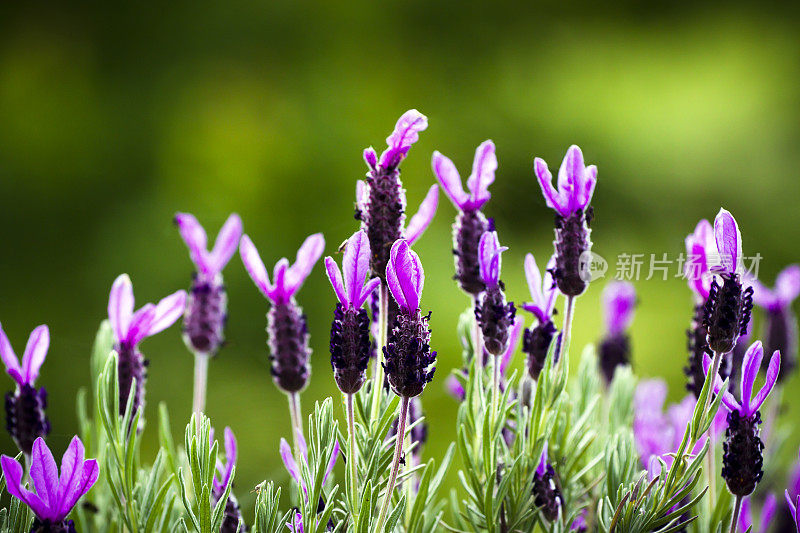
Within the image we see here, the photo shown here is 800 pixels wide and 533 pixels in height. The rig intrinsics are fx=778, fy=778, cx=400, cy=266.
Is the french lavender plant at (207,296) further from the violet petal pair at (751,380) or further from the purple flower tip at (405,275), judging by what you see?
the violet petal pair at (751,380)

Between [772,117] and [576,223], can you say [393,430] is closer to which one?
[576,223]

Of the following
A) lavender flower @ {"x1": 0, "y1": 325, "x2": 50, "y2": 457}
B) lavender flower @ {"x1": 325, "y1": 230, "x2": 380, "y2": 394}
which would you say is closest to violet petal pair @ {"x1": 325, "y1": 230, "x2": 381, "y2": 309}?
lavender flower @ {"x1": 325, "y1": 230, "x2": 380, "y2": 394}

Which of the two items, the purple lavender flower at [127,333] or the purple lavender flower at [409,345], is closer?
the purple lavender flower at [409,345]

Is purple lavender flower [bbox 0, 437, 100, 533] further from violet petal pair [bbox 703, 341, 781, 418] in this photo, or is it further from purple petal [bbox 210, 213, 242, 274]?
violet petal pair [bbox 703, 341, 781, 418]

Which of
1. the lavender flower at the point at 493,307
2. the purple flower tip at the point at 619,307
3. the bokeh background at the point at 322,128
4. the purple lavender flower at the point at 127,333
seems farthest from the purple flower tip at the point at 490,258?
the bokeh background at the point at 322,128

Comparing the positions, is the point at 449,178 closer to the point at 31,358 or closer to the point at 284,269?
the point at 284,269
